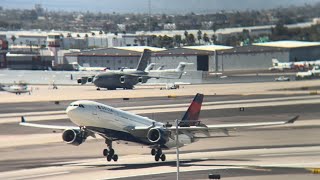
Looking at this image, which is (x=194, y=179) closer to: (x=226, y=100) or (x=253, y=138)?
(x=253, y=138)

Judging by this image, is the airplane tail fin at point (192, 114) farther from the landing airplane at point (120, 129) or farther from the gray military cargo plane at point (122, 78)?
the gray military cargo plane at point (122, 78)

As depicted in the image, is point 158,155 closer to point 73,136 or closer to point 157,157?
point 157,157

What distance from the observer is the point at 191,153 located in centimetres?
6544

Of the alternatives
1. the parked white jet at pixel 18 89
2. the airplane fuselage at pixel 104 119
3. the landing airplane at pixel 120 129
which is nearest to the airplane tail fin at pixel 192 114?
the landing airplane at pixel 120 129

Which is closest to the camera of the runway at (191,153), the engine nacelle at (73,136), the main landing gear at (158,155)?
the runway at (191,153)

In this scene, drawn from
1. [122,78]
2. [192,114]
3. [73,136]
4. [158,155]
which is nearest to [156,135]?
[158,155]

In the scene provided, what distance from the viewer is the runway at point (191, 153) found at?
177 feet

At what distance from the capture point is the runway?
53.8m

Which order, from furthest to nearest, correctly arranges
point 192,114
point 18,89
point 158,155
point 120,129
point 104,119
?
point 18,89 < point 192,114 < point 158,155 < point 120,129 < point 104,119

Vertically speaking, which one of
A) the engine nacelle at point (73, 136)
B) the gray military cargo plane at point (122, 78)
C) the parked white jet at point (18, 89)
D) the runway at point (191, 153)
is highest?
the engine nacelle at point (73, 136)

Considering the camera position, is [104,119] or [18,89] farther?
[18,89]

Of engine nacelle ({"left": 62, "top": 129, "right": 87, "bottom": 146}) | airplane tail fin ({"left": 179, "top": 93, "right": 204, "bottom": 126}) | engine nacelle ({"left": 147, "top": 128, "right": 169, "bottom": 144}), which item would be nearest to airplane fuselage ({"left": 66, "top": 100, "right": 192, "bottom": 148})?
engine nacelle ({"left": 147, "top": 128, "right": 169, "bottom": 144})

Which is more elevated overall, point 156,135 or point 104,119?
point 104,119

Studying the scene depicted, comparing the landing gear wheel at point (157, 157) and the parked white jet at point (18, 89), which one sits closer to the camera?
the landing gear wheel at point (157, 157)
